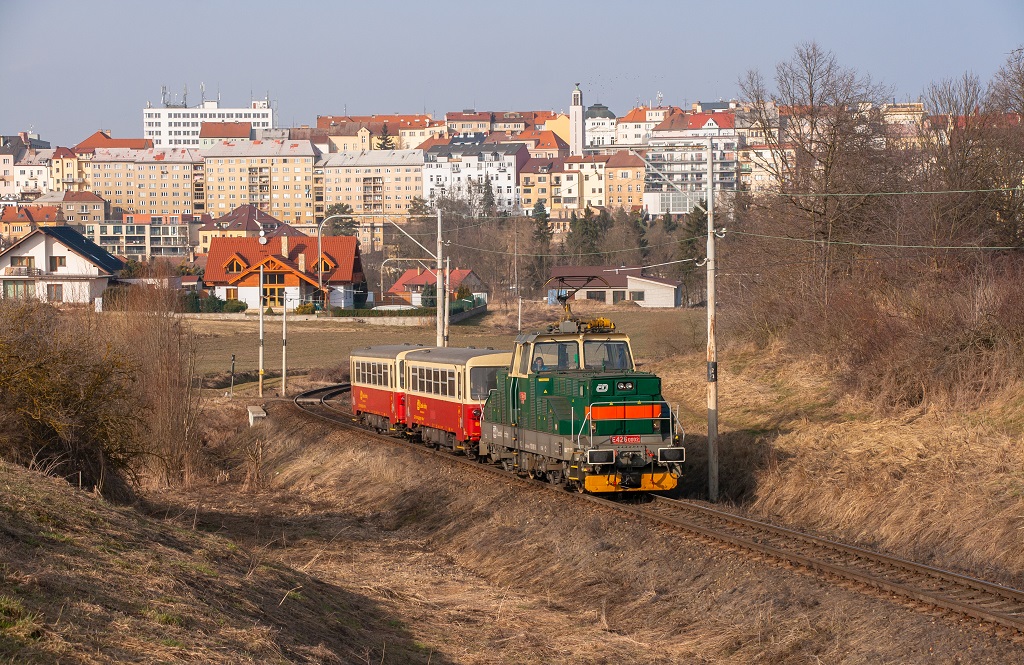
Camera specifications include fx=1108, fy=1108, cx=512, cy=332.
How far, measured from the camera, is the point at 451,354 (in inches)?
1169

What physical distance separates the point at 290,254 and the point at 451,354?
254 ft

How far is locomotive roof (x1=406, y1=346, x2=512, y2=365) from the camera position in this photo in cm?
2798

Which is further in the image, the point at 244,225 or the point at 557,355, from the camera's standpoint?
the point at 244,225

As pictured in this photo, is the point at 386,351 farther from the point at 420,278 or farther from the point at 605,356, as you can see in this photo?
the point at 420,278

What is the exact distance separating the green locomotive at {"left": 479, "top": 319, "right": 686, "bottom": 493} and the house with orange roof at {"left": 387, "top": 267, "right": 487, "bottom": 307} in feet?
247

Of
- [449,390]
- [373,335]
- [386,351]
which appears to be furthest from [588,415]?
[373,335]

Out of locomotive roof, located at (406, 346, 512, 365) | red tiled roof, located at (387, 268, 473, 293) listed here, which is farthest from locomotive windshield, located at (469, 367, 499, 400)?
red tiled roof, located at (387, 268, 473, 293)

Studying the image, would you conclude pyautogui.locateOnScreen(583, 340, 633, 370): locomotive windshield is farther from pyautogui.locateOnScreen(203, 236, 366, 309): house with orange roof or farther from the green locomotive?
pyautogui.locateOnScreen(203, 236, 366, 309): house with orange roof

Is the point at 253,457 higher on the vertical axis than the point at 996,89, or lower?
lower

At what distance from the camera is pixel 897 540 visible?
18156 millimetres

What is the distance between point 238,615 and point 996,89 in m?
34.3

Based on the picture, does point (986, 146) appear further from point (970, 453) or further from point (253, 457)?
point (253, 457)

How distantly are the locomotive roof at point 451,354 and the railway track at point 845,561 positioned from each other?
6.42 metres

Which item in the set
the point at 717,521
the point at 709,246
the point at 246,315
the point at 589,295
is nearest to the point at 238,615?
the point at 717,521
